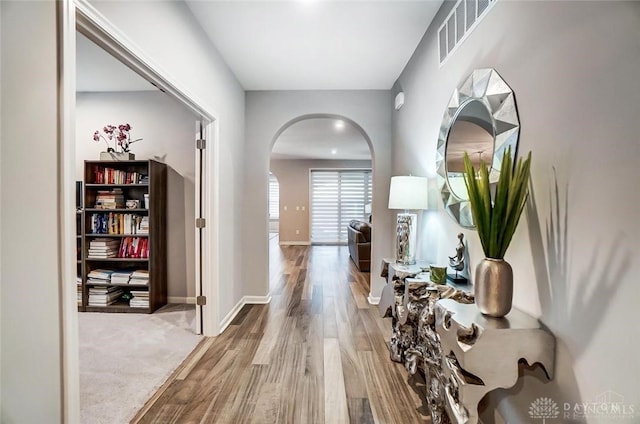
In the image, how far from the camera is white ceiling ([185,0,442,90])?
214 centimetres

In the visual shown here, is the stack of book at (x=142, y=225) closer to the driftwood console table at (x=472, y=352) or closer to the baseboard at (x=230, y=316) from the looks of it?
the baseboard at (x=230, y=316)

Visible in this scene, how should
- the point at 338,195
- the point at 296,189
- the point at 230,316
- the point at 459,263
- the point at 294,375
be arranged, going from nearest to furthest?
the point at 459,263 → the point at 294,375 → the point at 230,316 → the point at 296,189 → the point at 338,195

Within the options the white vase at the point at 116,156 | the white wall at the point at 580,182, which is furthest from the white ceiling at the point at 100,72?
the white wall at the point at 580,182

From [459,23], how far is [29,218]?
2.41 m

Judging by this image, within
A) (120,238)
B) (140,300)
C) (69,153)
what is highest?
(69,153)

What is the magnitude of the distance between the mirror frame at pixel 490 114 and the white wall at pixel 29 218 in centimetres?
187

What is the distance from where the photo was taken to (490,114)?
1489 mm

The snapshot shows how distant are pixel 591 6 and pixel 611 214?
2.26 feet

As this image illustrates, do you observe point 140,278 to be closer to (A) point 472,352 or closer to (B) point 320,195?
(A) point 472,352

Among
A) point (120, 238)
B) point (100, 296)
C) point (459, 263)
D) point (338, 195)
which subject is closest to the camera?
point (459, 263)

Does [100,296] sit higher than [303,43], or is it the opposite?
[303,43]

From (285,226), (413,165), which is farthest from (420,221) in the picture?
(285,226)

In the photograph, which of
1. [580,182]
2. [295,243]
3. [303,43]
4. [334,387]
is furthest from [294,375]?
[295,243]

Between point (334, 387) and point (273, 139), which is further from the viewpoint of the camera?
point (273, 139)
